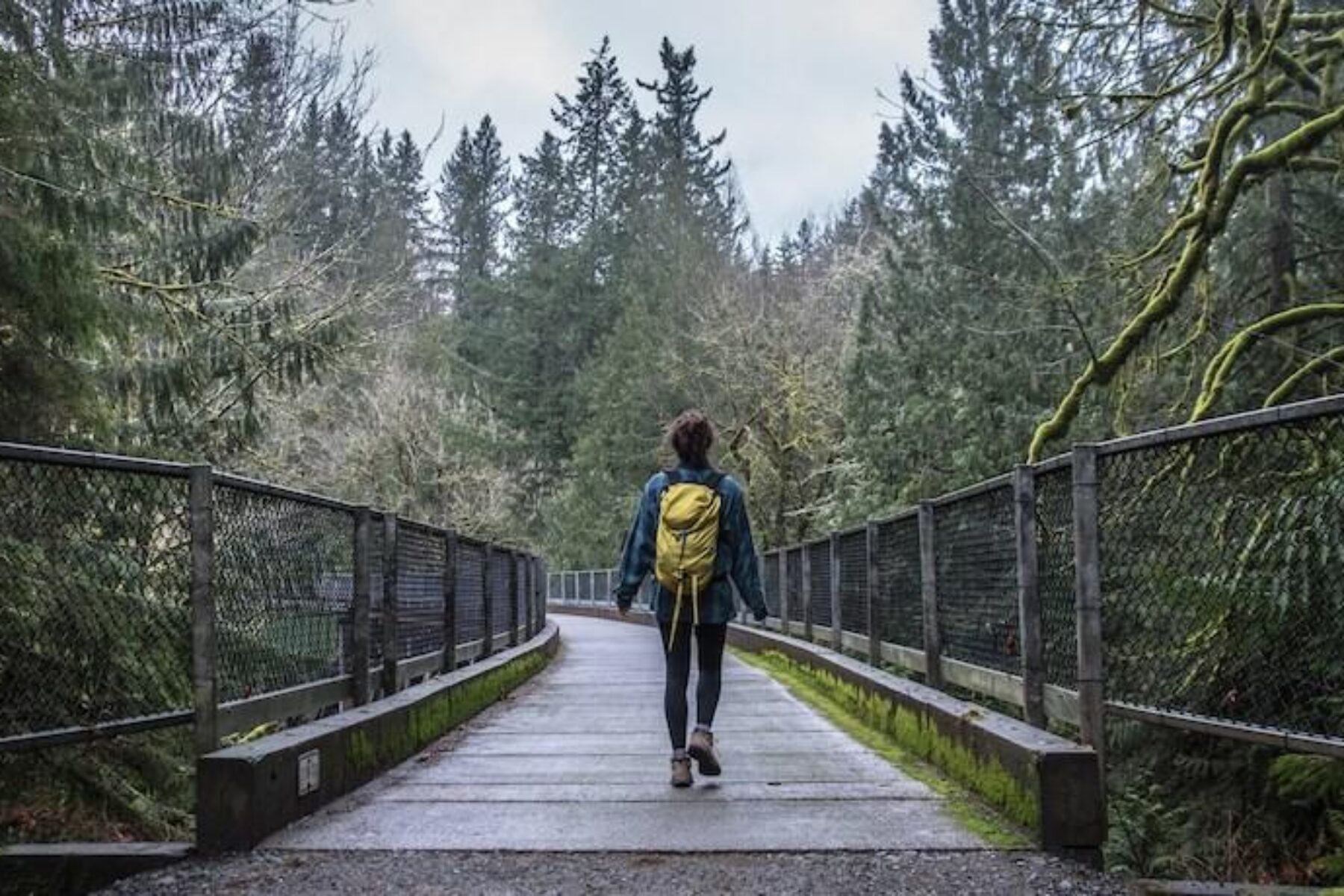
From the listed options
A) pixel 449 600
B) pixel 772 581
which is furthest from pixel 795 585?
pixel 449 600

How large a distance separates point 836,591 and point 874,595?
200cm

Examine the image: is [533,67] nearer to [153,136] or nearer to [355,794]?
[153,136]

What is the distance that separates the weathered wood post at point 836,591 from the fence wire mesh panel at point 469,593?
3.19 m

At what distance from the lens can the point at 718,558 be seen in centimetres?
584

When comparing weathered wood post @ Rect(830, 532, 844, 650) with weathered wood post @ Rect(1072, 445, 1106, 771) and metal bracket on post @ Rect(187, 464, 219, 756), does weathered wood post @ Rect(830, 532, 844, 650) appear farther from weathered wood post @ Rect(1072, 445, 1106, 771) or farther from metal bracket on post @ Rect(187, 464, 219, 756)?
metal bracket on post @ Rect(187, 464, 219, 756)

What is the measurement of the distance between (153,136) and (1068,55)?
8.19m

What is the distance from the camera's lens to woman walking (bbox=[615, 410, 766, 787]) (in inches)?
227

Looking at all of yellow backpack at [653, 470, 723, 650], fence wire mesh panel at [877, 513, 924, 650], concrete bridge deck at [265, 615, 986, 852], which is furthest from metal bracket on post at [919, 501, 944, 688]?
yellow backpack at [653, 470, 723, 650]

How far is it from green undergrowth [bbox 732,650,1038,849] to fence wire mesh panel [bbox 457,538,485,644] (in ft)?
9.60

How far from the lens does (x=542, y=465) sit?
50562 millimetres

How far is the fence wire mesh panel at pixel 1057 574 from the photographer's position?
4.90m

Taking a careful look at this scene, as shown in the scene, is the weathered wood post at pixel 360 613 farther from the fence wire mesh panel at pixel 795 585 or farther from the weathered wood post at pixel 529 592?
the weathered wood post at pixel 529 592

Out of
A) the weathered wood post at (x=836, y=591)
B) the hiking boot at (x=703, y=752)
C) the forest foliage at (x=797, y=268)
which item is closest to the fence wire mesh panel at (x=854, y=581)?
the weathered wood post at (x=836, y=591)

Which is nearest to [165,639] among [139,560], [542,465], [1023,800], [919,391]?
[139,560]
